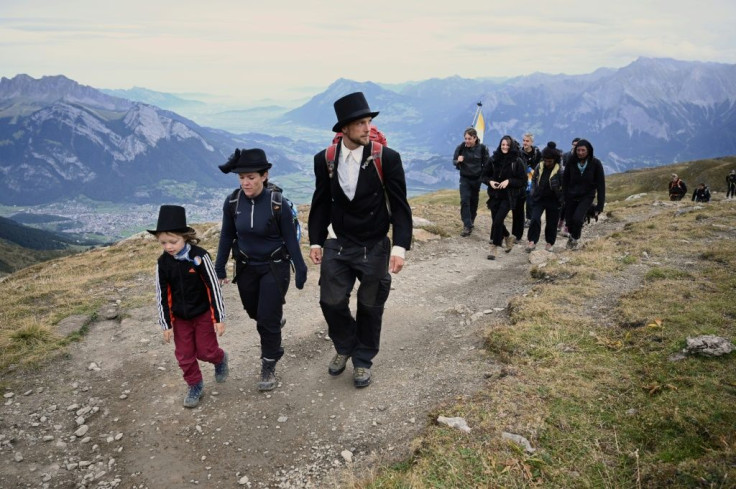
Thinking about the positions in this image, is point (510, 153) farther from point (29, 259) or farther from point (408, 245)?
point (29, 259)

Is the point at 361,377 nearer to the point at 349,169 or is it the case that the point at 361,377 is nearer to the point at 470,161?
the point at 349,169

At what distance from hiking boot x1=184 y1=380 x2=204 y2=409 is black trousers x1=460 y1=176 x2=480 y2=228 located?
1071 centimetres

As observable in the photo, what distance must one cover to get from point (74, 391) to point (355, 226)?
471cm

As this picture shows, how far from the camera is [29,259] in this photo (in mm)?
136250

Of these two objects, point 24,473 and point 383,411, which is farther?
point 383,411

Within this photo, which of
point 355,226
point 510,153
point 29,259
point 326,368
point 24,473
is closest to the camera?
point 24,473

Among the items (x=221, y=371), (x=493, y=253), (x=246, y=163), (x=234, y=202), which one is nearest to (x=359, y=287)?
(x=234, y=202)

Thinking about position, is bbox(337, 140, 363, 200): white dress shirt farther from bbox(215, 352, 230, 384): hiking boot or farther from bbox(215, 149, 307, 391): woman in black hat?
bbox(215, 352, 230, 384): hiking boot

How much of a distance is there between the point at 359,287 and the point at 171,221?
8.21 feet

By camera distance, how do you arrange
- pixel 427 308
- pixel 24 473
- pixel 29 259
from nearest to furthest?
1. pixel 24 473
2. pixel 427 308
3. pixel 29 259

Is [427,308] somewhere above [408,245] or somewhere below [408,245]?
below

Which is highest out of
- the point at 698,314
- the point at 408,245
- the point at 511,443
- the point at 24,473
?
the point at 408,245

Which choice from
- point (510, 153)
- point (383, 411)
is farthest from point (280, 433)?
point (510, 153)

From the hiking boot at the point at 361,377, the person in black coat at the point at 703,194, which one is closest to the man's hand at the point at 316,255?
the hiking boot at the point at 361,377
